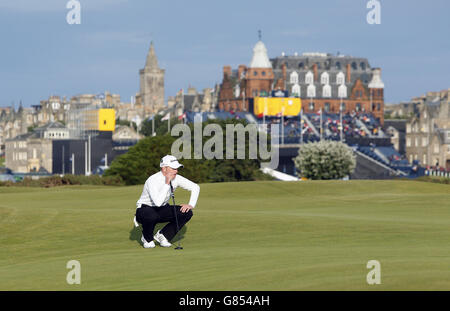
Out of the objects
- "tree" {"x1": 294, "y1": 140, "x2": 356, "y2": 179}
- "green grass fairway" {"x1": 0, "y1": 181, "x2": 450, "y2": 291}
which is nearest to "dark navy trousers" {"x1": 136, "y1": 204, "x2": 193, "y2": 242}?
"green grass fairway" {"x1": 0, "y1": 181, "x2": 450, "y2": 291}

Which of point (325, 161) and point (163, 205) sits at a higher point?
point (163, 205)

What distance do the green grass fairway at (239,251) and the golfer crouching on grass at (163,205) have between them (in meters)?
0.55

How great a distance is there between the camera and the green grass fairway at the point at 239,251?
17.1 meters

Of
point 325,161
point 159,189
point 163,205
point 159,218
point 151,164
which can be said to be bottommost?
point 325,161

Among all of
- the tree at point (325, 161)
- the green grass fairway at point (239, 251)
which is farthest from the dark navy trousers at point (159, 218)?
the tree at point (325, 161)

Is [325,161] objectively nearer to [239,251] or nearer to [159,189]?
[159,189]

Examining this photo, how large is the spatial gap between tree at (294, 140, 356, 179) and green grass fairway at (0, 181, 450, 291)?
73.3 metres

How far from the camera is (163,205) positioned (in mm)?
23547

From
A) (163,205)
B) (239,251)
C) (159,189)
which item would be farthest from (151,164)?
(239,251)

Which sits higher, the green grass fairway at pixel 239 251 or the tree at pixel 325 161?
the green grass fairway at pixel 239 251

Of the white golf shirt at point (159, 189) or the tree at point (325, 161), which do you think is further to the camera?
the tree at point (325, 161)

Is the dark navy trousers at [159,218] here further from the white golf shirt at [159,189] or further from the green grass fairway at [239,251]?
the green grass fairway at [239,251]

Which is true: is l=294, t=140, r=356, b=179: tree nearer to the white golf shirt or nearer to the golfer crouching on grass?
the golfer crouching on grass

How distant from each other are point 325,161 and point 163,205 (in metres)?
91.7
